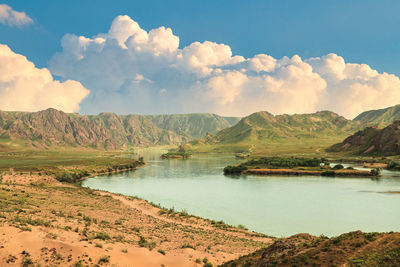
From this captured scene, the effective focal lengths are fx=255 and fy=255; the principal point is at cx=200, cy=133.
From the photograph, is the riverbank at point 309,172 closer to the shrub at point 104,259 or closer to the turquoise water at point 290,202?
the turquoise water at point 290,202

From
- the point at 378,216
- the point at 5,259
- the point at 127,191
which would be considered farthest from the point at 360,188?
the point at 5,259

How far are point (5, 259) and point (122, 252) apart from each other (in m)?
9.55

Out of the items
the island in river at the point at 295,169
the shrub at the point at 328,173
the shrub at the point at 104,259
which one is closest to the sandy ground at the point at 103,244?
the shrub at the point at 104,259

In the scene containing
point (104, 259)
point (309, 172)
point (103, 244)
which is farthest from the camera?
point (309, 172)

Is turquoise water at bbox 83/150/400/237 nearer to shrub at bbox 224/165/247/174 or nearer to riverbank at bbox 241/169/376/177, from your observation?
riverbank at bbox 241/169/376/177

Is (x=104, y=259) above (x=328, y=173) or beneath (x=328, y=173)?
above

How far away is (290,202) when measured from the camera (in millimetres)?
77750

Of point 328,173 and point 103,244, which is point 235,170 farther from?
point 103,244

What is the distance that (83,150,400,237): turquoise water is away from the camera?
2216 inches

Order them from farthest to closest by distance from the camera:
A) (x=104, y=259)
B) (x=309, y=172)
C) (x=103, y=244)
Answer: (x=309, y=172), (x=103, y=244), (x=104, y=259)

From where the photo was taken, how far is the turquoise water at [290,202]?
185 ft

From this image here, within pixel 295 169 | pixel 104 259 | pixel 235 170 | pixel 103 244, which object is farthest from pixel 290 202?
pixel 235 170

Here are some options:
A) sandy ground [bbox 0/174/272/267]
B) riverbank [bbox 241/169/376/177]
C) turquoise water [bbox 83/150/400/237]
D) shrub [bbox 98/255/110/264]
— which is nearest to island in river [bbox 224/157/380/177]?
riverbank [bbox 241/169/376/177]

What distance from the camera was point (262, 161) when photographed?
549 feet
